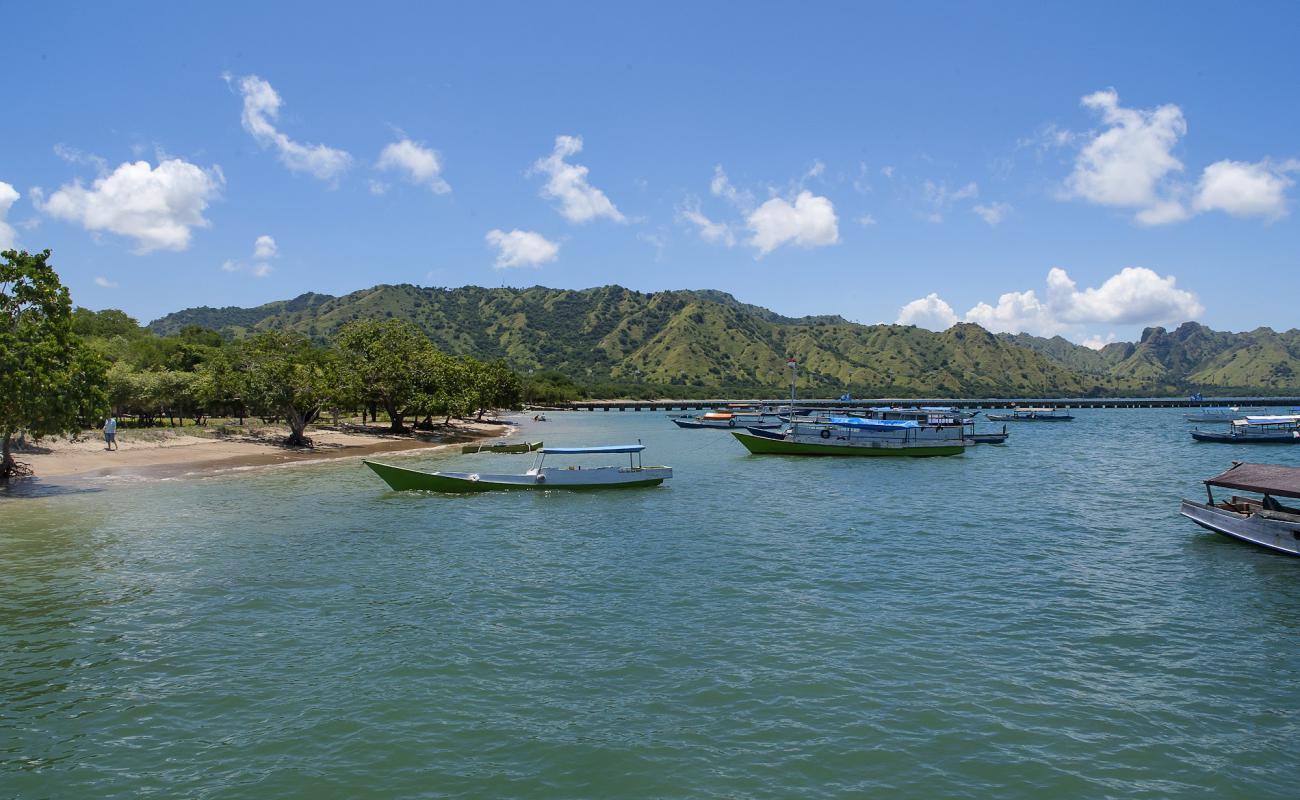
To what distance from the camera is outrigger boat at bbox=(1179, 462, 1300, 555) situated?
2630 cm

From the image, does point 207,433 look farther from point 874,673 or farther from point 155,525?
point 874,673

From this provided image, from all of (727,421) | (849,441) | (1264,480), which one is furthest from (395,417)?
(1264,480)

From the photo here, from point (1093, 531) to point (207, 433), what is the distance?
63.5 m

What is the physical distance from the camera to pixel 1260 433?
286 ft

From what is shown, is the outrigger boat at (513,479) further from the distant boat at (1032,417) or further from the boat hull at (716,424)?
the distant boat at (1032,417)

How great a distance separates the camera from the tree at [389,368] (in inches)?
2911

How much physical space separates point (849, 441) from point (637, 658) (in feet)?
176

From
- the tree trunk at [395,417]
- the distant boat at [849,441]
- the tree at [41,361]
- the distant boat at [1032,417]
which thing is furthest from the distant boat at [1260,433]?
the tree at [41,361]

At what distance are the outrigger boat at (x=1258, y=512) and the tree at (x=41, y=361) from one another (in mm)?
49737


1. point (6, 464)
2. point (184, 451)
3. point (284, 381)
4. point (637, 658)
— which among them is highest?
point (284, 381)

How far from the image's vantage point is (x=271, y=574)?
2355 cm

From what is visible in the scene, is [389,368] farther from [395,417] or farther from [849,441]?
[849,441]

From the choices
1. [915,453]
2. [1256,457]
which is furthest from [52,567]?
[1256,457]

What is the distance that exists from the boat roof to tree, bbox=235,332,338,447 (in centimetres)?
5860
